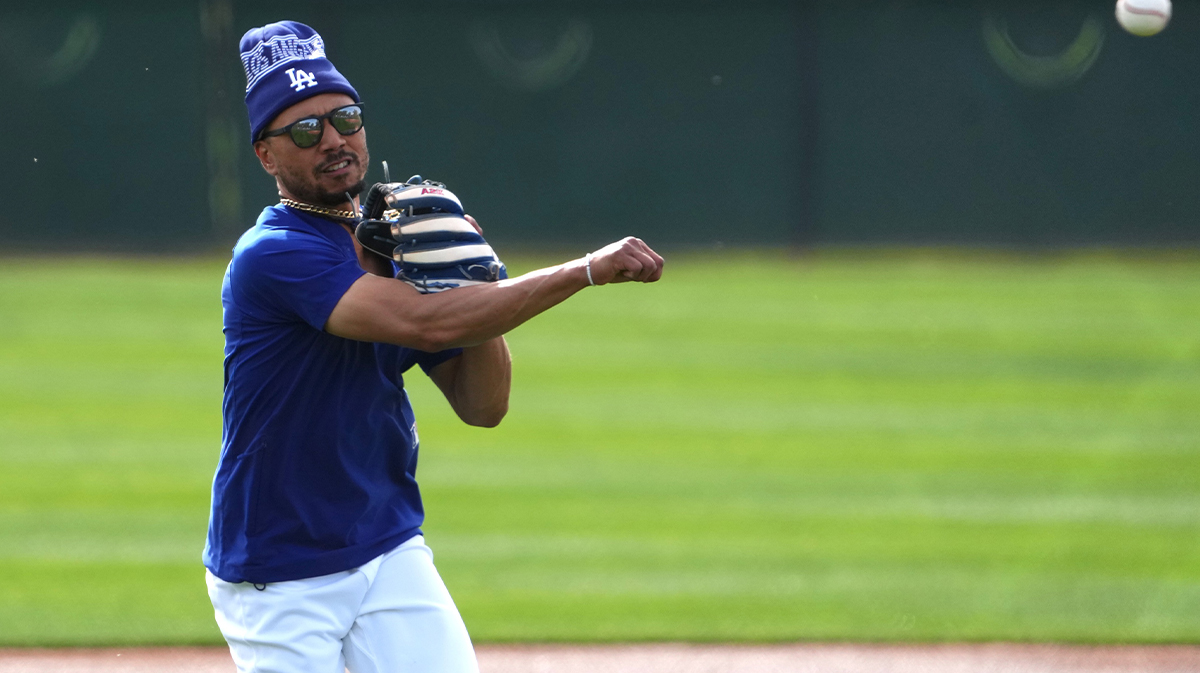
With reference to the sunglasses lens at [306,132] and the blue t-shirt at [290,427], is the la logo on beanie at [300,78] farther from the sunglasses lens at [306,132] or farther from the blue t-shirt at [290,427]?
the blue t-shirt at [290,427]

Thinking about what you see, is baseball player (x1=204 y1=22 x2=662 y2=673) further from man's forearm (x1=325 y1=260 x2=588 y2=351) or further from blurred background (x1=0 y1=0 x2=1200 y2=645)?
blurred background (x1=0 y1=0 x2=1200 y2=645)

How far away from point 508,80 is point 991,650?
53.4 feet

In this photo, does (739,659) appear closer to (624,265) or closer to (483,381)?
(483,381)

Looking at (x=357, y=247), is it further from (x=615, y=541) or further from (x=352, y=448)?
(x=615, y=541)

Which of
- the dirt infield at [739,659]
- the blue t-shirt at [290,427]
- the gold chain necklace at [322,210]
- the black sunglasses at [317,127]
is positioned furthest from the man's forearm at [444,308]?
the dirt infield at [739,659]

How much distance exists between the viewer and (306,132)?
327cm

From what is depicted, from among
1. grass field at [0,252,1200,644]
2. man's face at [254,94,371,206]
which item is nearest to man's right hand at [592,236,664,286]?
man's face at [254,94,371,206]

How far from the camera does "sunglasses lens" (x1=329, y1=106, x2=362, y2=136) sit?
3295 mm

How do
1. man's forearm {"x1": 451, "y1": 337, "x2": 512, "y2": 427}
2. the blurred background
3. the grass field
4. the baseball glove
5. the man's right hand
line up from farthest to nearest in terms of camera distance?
the blurred background → the grass field → man's forearm {"x1": 451, "y1": 337, "x2": 512, "y2": 427} → the baseball glove → the man's right hand

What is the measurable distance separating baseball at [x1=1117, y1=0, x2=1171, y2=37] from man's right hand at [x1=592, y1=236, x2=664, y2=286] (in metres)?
3.13

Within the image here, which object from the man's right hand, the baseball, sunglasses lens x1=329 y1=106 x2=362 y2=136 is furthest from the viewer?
the baseball

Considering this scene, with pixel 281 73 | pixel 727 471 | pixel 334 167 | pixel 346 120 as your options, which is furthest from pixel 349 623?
pixel 727 471

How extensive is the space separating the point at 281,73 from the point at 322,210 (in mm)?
320

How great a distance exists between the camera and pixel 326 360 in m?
3.22
